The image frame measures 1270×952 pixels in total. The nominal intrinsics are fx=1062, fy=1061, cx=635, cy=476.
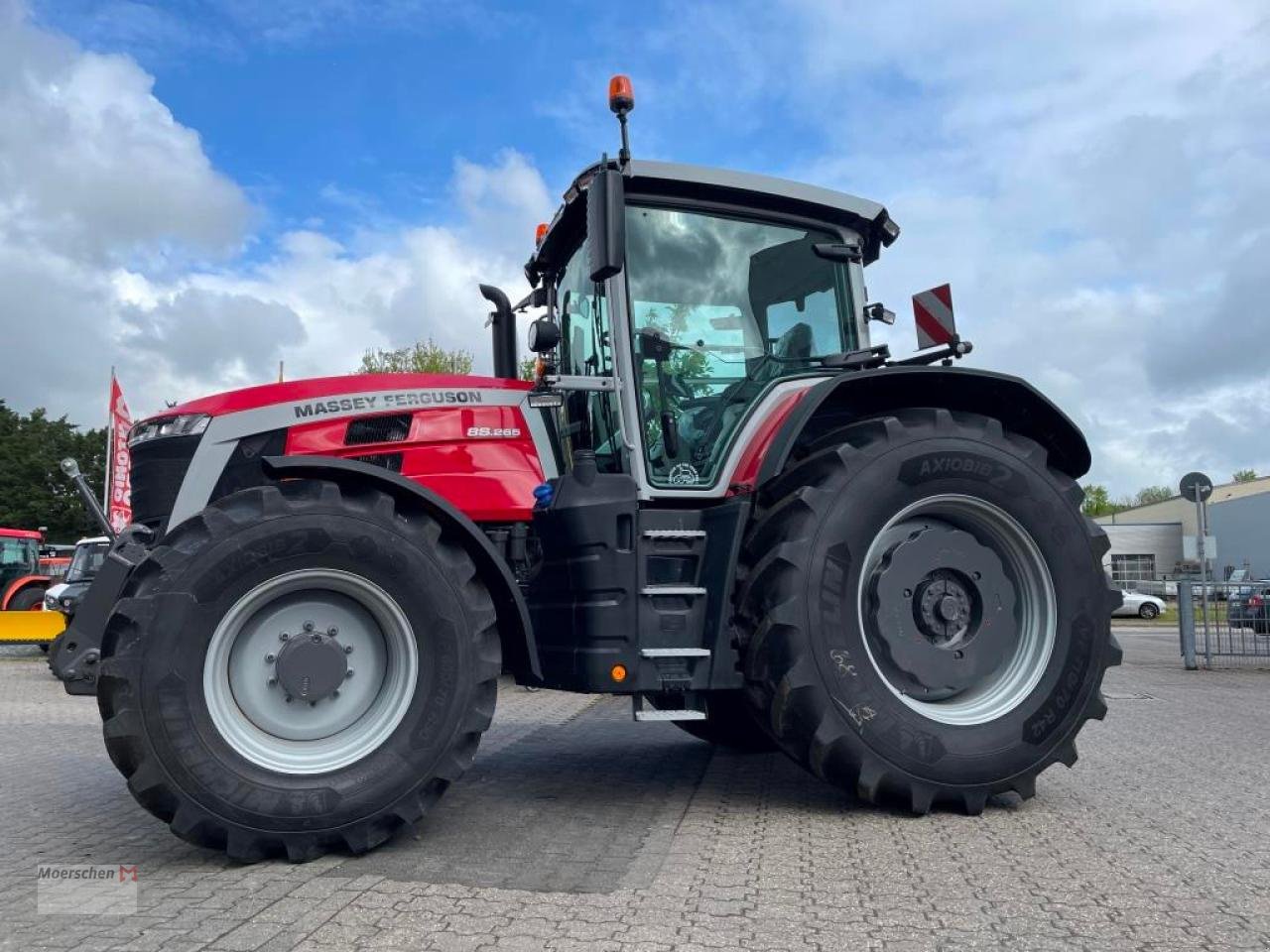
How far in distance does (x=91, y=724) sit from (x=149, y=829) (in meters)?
4.68

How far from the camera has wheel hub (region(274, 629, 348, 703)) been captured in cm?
388

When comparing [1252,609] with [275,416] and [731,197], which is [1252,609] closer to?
[731,197]

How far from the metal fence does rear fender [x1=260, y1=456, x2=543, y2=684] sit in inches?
445

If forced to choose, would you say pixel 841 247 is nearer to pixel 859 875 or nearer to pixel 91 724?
pixel 859 875

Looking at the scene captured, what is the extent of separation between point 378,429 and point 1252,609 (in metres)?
12.5

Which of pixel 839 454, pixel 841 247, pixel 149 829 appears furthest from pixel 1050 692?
pixel 149 829

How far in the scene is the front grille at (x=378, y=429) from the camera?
4652 mm

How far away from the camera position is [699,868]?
145 inches

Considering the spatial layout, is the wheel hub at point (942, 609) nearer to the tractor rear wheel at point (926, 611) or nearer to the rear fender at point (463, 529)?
the tractor rear wheel at point (926, 611)

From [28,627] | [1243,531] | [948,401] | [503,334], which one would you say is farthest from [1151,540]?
[503,334]

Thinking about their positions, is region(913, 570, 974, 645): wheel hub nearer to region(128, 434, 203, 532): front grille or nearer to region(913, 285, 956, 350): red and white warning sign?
region(913, 285, 956, 350): red and white warning sign

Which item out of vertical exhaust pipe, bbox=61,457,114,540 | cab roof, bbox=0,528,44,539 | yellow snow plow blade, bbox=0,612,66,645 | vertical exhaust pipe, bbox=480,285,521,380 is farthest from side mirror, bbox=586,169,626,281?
cab roof, bbox=0,528,44,539

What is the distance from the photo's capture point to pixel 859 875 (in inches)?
141

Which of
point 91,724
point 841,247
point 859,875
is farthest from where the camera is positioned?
point 91,724
